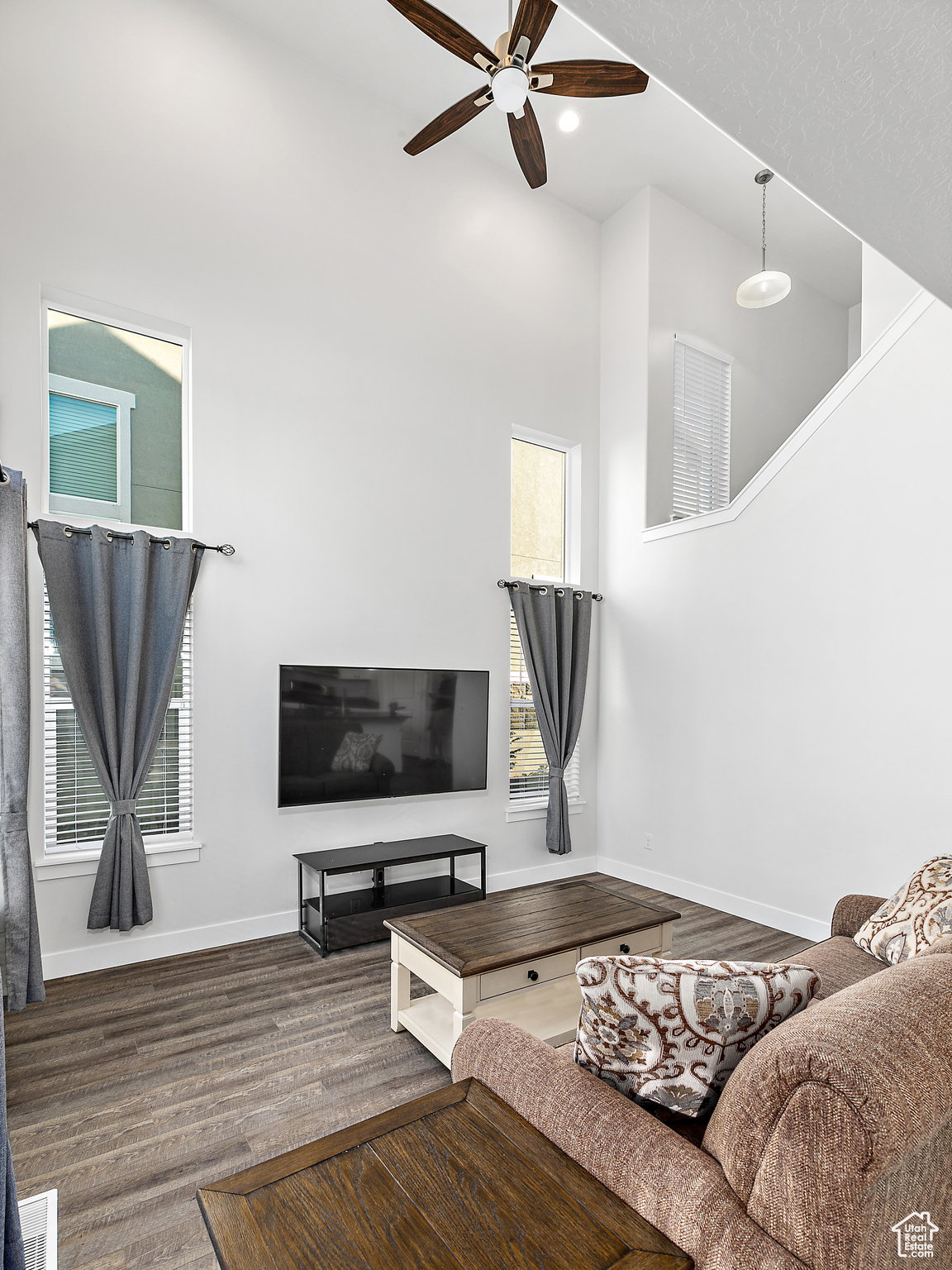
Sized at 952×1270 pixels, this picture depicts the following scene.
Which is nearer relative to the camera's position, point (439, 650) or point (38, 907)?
point (38, 907)


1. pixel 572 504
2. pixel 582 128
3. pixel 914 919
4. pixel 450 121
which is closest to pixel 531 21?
pixel 450 121

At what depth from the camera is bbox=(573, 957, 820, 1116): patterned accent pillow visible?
128 cm

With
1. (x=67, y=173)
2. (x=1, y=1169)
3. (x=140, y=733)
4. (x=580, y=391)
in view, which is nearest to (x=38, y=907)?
(x=140, y=733)

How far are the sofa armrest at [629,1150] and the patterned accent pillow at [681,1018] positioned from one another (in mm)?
77

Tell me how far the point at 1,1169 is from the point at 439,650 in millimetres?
3446

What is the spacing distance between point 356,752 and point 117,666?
4.42ft

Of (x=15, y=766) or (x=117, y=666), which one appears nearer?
(x=15, y=766)

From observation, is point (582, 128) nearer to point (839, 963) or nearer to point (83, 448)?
point (83, 448)

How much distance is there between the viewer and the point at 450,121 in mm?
3699

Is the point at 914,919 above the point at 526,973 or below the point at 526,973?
above

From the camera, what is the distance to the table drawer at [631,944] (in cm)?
267

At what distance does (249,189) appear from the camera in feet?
13.0

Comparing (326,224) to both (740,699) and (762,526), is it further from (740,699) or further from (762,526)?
(740,699)

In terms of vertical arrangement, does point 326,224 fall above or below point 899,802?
above
